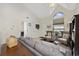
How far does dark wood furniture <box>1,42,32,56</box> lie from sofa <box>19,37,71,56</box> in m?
0.05

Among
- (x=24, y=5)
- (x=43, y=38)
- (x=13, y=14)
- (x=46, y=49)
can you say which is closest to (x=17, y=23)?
(x=13, y=14)

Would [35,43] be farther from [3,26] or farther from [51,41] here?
[3,26]

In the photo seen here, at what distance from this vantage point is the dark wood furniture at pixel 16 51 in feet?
6.64

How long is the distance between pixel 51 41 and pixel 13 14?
2.18 ft

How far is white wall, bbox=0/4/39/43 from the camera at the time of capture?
79.6 inches

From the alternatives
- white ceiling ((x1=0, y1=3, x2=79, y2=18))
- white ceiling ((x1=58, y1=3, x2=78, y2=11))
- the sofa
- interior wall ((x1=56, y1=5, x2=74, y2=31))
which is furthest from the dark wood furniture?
white ceiling ((x1=58, y1=3, x2=78, y2=11))

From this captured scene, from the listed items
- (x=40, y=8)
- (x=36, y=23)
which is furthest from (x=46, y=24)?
(x=40, y=8)

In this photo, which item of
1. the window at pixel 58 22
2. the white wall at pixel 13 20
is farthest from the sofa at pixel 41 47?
the window at pixel 58 22

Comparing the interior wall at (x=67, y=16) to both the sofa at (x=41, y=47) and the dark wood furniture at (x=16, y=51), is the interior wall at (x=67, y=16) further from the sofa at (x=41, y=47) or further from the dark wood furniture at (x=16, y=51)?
the dark wood furniture at (x=16, y=51)

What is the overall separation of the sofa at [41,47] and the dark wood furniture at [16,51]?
0.18 feet

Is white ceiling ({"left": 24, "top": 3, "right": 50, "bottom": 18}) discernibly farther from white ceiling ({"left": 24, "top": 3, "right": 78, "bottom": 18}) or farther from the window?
the window

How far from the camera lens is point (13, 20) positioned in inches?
79.7

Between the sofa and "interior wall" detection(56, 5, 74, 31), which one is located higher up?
"interior wall" detection(56, 5, 74, 31)

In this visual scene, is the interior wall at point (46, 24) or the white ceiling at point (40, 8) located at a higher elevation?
the white ceiling at point (40, 8)
